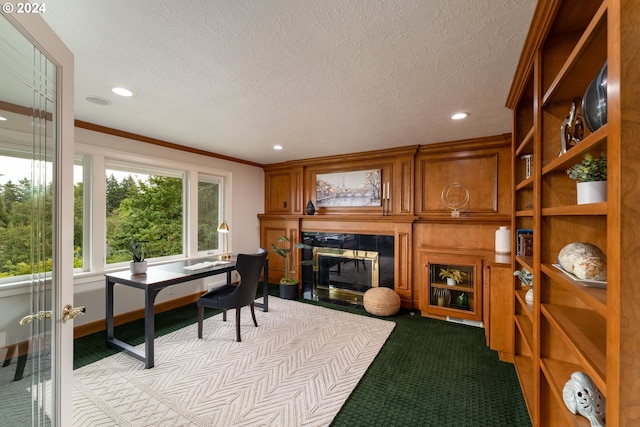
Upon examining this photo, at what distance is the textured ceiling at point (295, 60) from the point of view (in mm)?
1232

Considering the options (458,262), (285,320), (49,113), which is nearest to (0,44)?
(49,113)

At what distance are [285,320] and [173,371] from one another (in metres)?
1.33

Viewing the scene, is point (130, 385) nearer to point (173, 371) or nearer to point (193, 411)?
point (173, 371)

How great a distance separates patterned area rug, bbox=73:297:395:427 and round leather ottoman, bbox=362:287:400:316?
0.32 meters

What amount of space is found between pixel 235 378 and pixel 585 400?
2.11 m

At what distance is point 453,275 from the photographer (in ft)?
10.8

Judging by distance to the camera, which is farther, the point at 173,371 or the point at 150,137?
the point at 150,137

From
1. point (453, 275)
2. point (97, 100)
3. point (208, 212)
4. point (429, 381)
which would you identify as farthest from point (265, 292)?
point (97, 100)

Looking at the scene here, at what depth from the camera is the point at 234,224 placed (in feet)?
15.0

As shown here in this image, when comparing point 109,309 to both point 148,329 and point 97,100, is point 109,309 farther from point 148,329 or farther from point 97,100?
point 97,100

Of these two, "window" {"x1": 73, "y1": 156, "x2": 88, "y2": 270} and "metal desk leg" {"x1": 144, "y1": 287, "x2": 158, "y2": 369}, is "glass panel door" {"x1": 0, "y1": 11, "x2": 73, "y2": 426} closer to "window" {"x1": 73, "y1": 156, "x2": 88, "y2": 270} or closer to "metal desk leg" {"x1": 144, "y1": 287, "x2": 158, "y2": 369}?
"metal desk leg" {"x1": 144, "y1": 287, "x2": 158, "y2": 369}

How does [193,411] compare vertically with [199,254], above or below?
below

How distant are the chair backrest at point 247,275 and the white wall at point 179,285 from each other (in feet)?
4.98

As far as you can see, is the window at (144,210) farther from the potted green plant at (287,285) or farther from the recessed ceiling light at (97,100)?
the potted green plant at (287,285)
